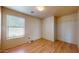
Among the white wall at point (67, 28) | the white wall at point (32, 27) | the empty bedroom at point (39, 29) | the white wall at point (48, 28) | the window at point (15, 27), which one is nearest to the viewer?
the empty bedroom at point (39, 29)

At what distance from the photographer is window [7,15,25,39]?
8.41 feet

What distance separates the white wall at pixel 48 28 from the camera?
12.8ft

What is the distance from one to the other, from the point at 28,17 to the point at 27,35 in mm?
996

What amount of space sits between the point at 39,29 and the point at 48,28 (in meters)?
0.87

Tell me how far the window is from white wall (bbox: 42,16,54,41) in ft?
5.36

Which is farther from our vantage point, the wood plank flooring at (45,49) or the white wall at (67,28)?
the white wall at (67,28)

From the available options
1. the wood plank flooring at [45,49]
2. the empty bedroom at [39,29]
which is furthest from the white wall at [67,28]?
the wood plank flooring at [45,49]

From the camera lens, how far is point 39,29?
4.86 metres

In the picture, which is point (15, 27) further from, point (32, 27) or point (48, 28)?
point (48, 28)

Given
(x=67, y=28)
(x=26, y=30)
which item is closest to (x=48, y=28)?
(x=67, y=28)

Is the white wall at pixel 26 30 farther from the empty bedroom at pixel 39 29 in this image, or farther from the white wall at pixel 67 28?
the white wall at pixel 67 28

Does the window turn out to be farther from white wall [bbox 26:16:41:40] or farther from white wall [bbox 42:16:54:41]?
white wall [bbox 42:16:54:41]

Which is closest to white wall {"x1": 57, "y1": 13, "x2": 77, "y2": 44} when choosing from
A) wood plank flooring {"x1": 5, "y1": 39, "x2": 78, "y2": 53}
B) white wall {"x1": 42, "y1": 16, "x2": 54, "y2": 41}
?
white wall {"x1": 42, "y1": 16, "x2": 54, "y2": 41}
